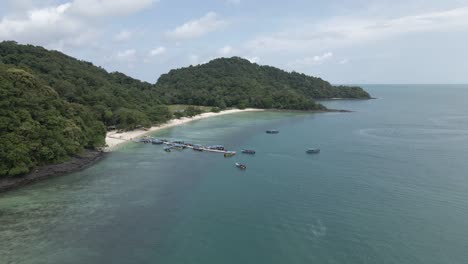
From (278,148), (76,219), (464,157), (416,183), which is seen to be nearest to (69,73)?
(278,148)

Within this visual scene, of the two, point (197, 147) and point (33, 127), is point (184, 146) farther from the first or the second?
point (33, 127)

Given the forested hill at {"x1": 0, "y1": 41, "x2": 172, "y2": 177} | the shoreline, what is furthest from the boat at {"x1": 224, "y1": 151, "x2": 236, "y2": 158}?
the forested hill at {"x1": 0, "y1": 41, "x2": 172, "y2": 177}

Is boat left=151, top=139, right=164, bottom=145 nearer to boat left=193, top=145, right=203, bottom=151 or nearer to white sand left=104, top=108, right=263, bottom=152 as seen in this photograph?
white sand left=104, top=108, right=263, bottom=152

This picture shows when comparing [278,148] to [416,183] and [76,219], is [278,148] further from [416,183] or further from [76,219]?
[76,219]

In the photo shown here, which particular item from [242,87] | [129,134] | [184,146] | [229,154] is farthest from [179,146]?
[242,87]

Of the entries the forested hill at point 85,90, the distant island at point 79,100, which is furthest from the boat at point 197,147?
the forested hill at point 85,90
